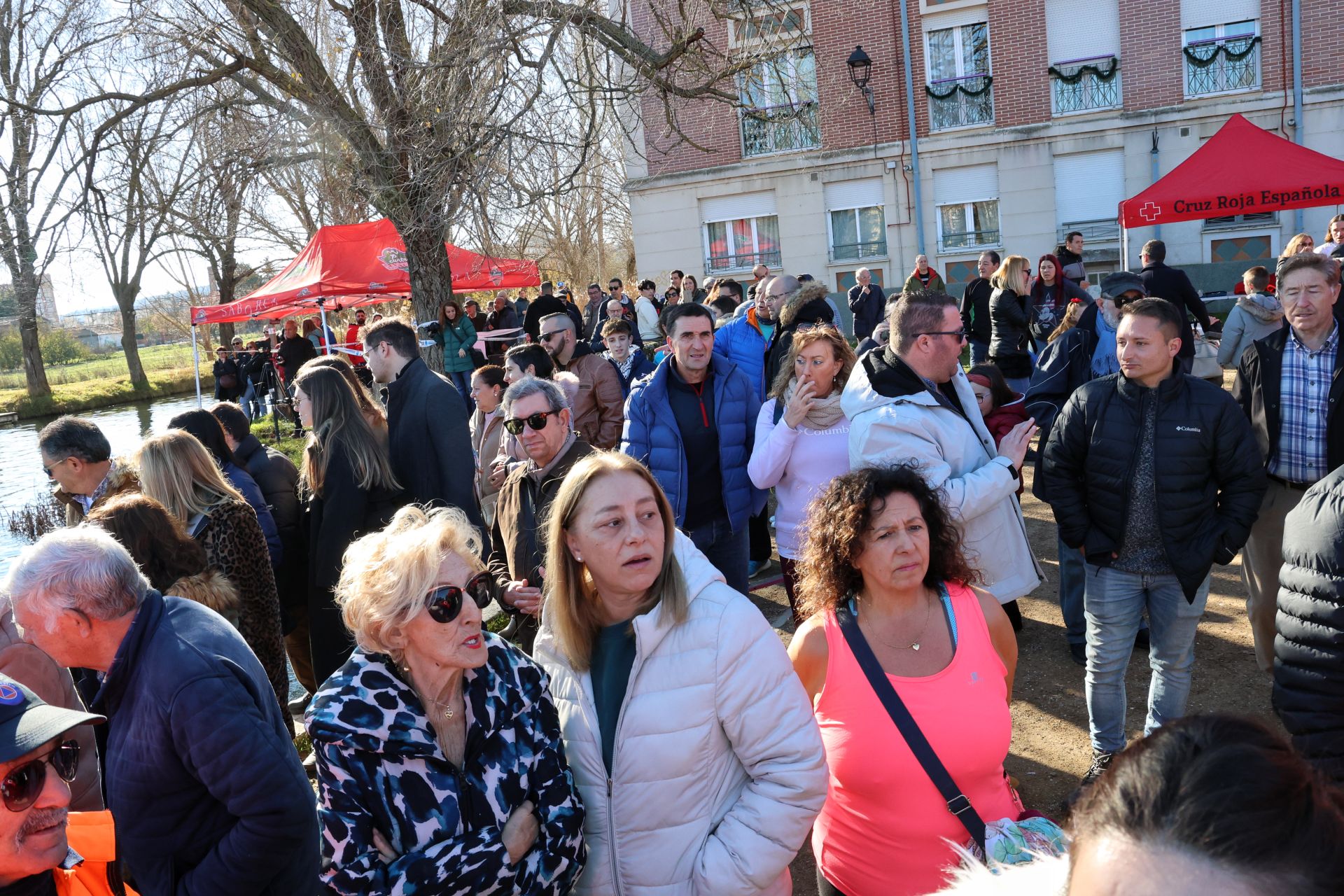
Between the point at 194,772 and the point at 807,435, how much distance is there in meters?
3.09

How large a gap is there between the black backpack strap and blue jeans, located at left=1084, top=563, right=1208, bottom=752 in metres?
1.67

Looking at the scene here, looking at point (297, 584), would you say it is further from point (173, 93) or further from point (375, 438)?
point (173, 93)

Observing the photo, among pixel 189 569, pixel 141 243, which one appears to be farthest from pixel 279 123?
pixel 141 243

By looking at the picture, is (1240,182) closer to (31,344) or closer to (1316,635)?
(1316,635)

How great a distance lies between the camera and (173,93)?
39.5ft

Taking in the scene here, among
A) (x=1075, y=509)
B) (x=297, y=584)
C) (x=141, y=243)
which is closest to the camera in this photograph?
(x=1075, y=509)

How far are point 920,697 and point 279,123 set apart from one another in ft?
35.7

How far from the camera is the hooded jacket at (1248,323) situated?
7.04 meters

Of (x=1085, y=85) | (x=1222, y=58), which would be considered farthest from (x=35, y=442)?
(x=1222, y=58)

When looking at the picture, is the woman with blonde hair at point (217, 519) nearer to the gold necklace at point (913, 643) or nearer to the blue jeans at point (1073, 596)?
the gold necklace at point (913, 643)

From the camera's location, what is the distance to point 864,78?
875 inches

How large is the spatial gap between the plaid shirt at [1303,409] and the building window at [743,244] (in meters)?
20.7

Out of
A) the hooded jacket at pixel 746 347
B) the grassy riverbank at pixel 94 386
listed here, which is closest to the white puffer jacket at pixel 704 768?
the hooded jacket at pixel 746 347

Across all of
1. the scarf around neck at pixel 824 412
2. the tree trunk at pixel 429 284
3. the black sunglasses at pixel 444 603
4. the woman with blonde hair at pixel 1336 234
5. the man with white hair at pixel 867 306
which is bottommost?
the black sunglasses at pixel 444 603
